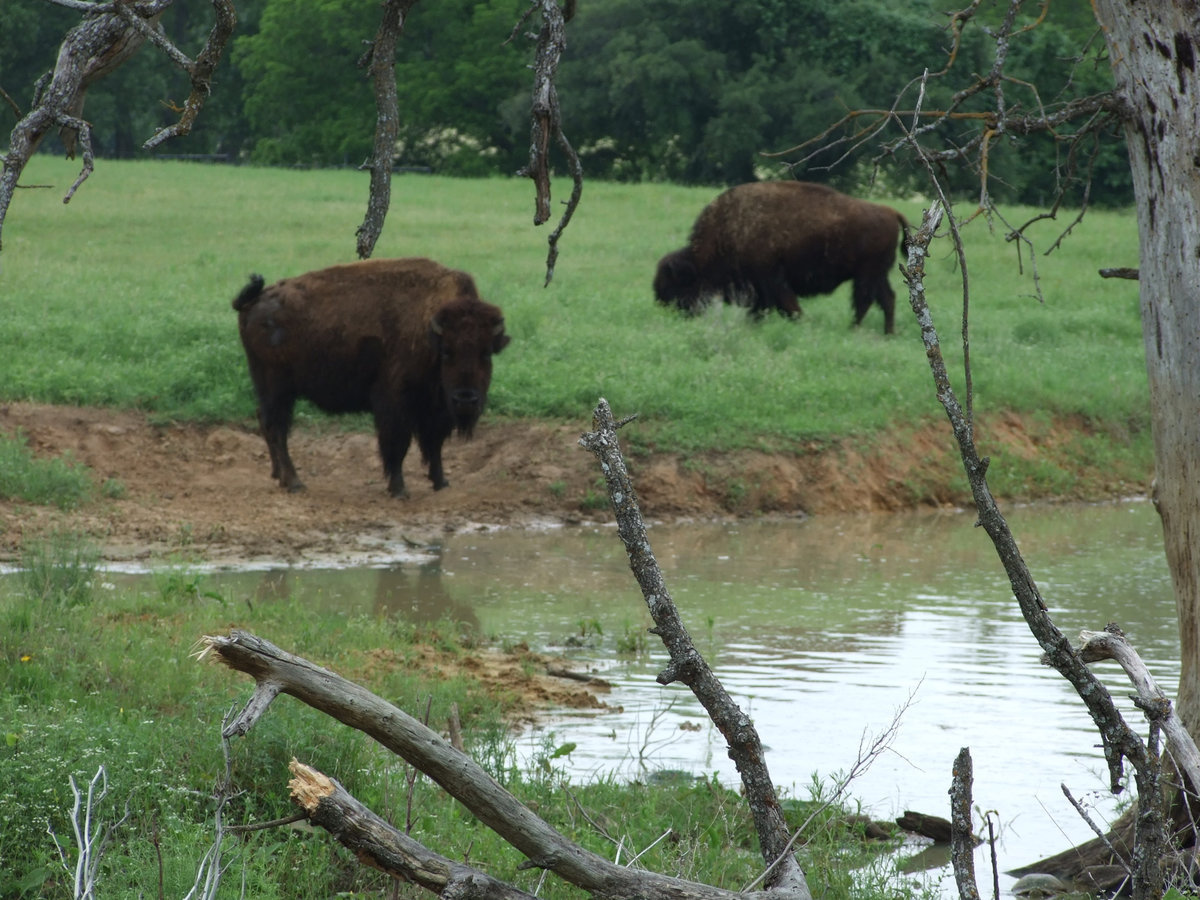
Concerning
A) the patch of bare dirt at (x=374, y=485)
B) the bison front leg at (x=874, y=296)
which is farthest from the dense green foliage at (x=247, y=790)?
the bison front leg at (x=874, y=296)

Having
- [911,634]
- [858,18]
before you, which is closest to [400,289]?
[911,634]

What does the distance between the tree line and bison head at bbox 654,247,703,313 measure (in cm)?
1872

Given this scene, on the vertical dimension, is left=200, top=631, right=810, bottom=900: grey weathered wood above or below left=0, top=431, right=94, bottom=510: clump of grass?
above

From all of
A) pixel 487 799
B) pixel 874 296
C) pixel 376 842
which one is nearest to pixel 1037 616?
pixel 487 799

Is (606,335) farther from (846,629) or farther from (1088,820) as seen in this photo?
(1088,820)

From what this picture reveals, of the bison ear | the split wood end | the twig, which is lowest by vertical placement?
the twig

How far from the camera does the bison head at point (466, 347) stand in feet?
37.2

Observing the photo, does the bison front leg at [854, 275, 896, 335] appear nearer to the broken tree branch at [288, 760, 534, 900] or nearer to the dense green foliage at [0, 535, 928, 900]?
the dense green foliage at [0, 535, 928, 900]

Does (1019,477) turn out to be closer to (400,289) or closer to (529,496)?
(529,496)

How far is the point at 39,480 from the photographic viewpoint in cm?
1070

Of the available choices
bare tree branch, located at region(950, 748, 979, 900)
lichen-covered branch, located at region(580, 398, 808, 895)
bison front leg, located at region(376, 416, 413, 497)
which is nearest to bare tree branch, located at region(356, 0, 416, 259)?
lichen-covered branch, located at region(580, 398, 808, 895)

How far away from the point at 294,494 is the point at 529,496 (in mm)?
1863

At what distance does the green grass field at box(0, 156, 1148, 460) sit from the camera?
1327 centimetres

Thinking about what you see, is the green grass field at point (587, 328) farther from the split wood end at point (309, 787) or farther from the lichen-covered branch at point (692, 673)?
the split wood end at point (309, 787)
